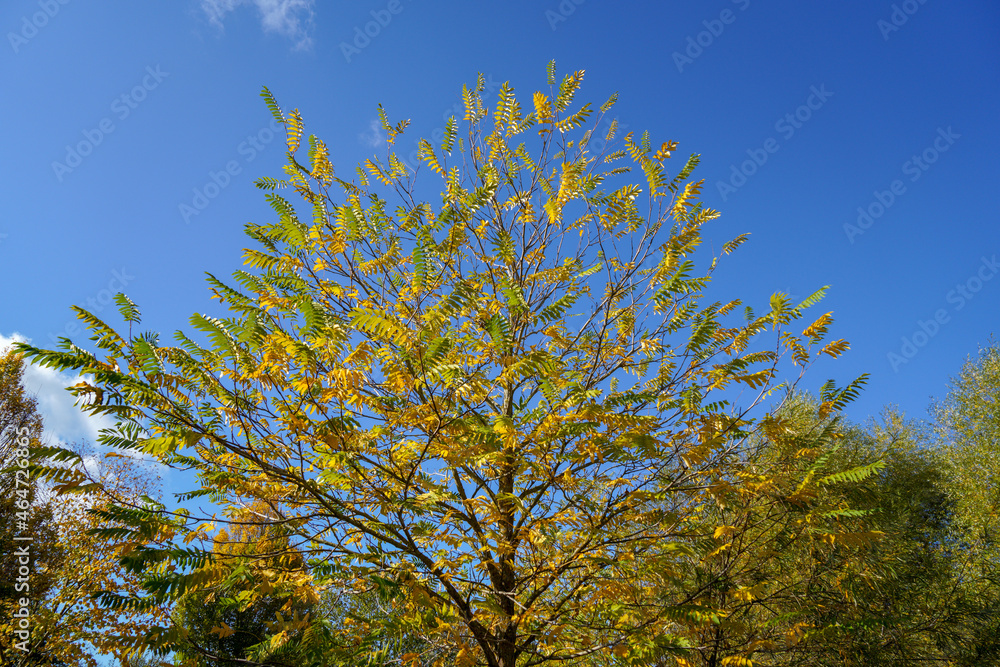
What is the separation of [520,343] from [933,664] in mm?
12387

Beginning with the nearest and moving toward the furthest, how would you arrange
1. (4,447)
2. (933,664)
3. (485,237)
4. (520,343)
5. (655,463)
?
(655,463) → (520,343) → (485,237) → (933,664) → (4,447)

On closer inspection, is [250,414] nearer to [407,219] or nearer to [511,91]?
[407,219]

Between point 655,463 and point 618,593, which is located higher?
point 655,463

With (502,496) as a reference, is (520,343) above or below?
above

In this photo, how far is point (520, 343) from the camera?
5.22m

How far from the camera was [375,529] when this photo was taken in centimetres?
334

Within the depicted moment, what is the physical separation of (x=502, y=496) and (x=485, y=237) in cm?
303

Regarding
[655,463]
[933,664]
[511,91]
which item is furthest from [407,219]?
[933,664]

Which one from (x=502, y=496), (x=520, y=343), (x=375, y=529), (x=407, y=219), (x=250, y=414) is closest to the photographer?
(x=250, y=414)

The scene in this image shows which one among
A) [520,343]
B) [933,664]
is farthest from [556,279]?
[933,664]

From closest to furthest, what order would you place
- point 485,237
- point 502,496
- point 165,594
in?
point 165,594
point 502,496
point 485,237

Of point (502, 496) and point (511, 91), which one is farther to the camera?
point (511, 91)

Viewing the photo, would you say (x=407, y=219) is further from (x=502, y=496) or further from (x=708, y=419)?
(x=708, y=419)

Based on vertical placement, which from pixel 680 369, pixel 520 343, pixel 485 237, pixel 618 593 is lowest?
pixel 618 593
